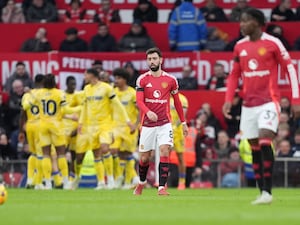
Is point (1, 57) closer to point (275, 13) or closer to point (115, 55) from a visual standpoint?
point (115, 55)

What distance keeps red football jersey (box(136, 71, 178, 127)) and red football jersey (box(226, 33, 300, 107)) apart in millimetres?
4710

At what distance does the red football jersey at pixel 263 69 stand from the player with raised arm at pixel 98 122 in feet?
30.2

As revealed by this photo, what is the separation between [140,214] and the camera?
1453 centimetres

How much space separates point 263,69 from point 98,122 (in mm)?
10137

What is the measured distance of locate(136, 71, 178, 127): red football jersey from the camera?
21656 millimetres

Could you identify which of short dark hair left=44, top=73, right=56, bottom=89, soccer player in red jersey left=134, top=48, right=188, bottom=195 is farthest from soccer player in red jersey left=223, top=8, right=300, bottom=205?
short dark hair left=44, top=73, right=56, bottom=89

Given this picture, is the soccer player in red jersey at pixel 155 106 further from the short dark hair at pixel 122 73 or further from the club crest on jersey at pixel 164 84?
the short dark hair at pixel 122 73

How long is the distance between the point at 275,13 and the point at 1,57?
7.12 metres

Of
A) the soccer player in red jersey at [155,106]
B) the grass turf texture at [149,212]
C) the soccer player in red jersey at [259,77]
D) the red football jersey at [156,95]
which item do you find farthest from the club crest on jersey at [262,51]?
the red football jersey at [156,95]

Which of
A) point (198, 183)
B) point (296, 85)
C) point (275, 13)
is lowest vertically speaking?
point (198, 183)

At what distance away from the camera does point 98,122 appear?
87.7 ft

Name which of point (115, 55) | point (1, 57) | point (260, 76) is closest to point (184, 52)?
point (115, 55)

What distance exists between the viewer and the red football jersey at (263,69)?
55.5ft

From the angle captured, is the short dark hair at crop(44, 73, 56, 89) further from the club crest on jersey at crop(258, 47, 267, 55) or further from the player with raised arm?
the club crest on jersey at crop(258, 47, 267, 55)
